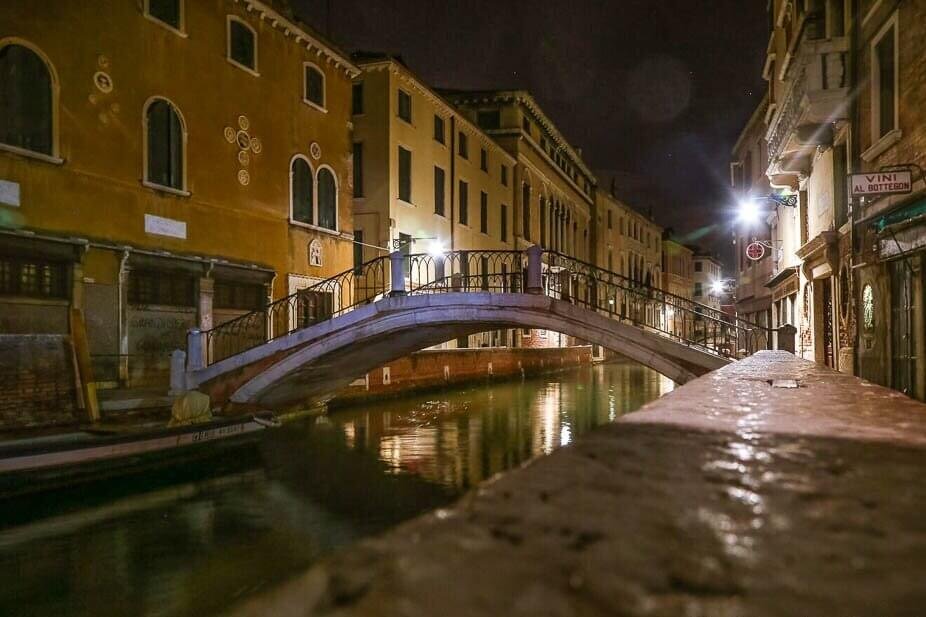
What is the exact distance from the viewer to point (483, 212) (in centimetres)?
2284

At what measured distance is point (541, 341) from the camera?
2769 centimetres

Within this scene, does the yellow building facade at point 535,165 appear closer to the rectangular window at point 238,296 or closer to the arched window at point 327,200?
the arched window at point 327,200

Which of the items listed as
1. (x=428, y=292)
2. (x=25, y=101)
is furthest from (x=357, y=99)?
(x=25, y=101)

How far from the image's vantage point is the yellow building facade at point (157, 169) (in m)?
9.25

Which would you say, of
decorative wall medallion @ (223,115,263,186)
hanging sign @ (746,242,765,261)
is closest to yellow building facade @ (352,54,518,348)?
decorative wall medallion @ (223,115,263,186)

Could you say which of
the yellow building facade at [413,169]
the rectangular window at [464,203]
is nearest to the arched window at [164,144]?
the yellow building facade at [413,169]

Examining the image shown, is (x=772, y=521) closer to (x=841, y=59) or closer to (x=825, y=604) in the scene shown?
(x=825, y=604)

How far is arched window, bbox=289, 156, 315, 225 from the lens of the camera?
551 inches

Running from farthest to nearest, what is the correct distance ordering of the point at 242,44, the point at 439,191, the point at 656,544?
the point at 439,191 < the point at 242,44 < the point at 656,544

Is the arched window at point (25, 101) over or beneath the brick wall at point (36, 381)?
over

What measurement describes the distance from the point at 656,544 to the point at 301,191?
1415 centimetres

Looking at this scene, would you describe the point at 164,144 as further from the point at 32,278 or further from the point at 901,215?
the point at 901,215

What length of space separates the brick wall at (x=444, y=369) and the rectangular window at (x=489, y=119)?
840 centimetres

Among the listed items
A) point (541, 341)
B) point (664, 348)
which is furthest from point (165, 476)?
point (541, 341)
